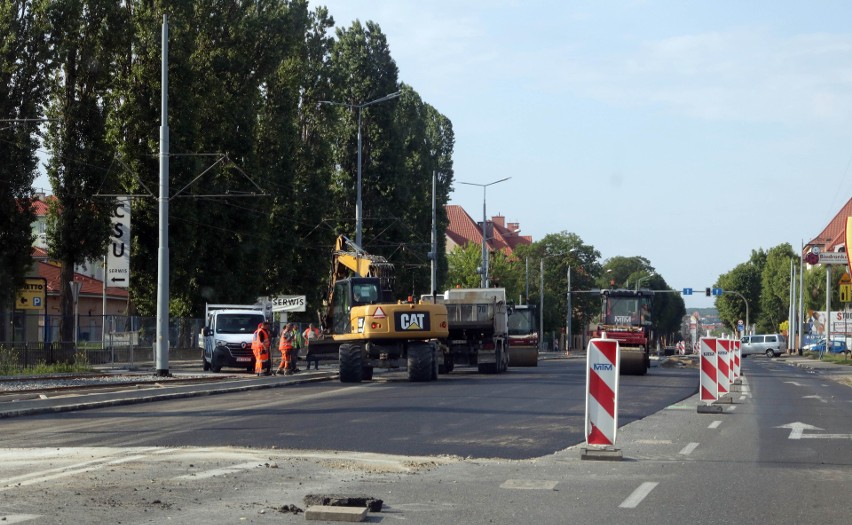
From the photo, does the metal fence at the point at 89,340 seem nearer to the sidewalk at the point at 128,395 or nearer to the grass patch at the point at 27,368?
the grass patch at the point at 27,368

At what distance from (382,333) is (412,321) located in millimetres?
962

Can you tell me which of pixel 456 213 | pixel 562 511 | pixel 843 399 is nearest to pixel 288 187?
pixel 843 399

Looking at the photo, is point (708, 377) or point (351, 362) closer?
point (708, 377)

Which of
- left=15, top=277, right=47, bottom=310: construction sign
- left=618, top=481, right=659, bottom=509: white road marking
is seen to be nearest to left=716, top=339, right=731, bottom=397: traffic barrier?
left=618, top=481, right=659, bottom=509: white road marking

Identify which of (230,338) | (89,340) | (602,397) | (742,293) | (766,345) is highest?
(742,293)

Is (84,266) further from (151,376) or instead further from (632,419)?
(632,419)

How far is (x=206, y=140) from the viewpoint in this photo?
49.7 m

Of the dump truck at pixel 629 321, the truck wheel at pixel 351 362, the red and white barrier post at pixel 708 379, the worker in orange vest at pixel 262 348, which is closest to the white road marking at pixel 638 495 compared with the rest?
the red and white barrier post at pixel 708 379

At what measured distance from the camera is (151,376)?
35500mm

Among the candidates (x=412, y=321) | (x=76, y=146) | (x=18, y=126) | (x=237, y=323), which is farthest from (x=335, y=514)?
(x=76, y=146)

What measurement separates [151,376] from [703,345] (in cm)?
1899

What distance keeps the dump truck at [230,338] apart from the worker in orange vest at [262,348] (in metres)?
3.35

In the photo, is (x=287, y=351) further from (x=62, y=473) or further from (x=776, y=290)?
(x=776, y=290)

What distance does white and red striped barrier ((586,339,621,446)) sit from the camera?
13492mm
